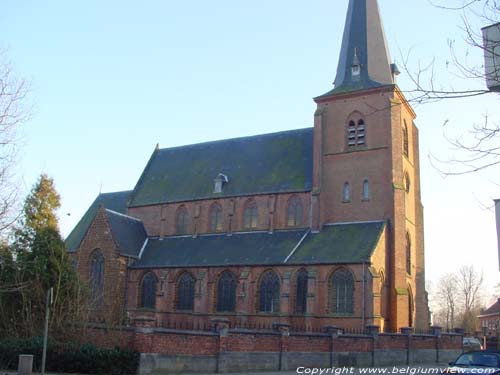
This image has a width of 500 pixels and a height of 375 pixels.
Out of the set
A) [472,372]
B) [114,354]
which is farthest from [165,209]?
[472,372]

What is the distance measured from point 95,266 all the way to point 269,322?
13.0m

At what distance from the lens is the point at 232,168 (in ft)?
136

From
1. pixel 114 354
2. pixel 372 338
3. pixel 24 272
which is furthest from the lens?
pixel 372 338

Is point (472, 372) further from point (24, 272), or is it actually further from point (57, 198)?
point (57, 198)

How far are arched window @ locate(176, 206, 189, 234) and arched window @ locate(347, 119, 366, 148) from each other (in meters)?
12.6

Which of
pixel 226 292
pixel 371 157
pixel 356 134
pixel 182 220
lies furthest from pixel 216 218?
pixel 371 157

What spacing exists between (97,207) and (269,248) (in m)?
18.5

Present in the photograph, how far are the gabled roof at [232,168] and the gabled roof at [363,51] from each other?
4965mm

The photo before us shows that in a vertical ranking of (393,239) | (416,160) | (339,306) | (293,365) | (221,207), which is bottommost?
(293,365)

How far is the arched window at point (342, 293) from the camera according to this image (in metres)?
30.8

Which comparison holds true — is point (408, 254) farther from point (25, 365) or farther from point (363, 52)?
point (25, 365)

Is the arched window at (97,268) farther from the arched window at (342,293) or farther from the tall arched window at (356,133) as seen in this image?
the tall arched window at (356,133)

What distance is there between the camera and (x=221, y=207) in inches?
1554

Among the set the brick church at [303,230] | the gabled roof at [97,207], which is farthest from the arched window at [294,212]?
the gabled roof at [97,207]
